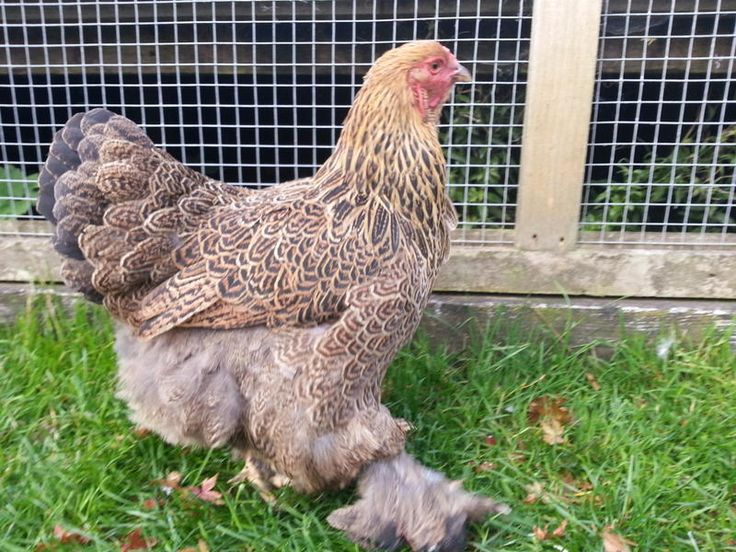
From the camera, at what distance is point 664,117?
132 inches

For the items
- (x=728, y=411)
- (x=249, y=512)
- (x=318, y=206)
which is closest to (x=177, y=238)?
(x=318, y=206)

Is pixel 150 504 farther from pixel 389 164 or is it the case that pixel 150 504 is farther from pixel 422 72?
pixel 422 72

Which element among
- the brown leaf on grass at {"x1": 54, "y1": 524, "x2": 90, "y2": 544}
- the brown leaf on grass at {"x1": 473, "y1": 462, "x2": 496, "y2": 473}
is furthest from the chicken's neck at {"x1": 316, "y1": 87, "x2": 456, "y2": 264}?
the brown leaf on grass at {"x1": 54, "y1": 524, "x2": 90, "y2": 544}

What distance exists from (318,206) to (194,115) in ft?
5.67

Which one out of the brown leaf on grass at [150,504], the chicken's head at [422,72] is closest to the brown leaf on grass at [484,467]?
the brown leaf on grass at [150,504]

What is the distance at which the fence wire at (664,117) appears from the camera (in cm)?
256

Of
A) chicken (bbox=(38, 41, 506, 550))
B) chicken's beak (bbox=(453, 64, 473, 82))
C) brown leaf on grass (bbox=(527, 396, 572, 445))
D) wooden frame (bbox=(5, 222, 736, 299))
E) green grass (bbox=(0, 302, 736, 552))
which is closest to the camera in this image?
chicken (bbox=(38, 41, 506, 550))

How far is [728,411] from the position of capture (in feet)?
7.89

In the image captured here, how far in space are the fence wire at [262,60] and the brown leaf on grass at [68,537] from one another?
149 centimetres

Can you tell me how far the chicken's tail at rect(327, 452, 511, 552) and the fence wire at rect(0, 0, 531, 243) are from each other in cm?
121

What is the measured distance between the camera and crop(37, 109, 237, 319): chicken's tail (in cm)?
200

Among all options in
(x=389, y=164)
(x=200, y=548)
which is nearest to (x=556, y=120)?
(x=389, y=164)

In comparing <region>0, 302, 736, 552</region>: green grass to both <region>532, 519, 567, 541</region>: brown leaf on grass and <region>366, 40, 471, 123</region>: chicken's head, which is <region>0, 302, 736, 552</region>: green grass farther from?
<region>366, 40, 471, 123</region>: chicken's head

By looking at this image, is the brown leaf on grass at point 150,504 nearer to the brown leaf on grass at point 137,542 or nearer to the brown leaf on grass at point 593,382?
the brown leaf on grass at point 137,542
